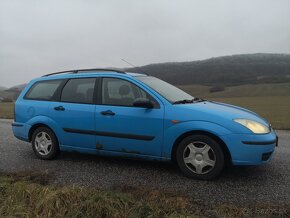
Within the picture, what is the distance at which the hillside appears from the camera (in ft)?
403

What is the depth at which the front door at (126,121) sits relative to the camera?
5.03 metres

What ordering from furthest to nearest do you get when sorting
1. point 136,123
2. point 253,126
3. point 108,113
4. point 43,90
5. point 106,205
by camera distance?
point 43,90 → point 108,113 → point 136,123 → point 253,126 → point 106,205

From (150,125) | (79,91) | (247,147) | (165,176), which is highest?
(79,91)

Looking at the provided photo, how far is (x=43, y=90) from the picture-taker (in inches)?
252

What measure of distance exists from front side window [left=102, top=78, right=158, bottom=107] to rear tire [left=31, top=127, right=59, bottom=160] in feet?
4.25

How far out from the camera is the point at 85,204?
3.63 meters

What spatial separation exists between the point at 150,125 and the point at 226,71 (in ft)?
477

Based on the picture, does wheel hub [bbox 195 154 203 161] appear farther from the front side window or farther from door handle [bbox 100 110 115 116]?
door handle [bbox 100 110 115 116]

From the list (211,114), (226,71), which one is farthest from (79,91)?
(226,71)

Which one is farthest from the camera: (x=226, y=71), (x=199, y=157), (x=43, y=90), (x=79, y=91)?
(x=226, y=71)

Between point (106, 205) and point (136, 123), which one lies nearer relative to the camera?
point (106, 205)

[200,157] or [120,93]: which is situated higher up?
[120,93]

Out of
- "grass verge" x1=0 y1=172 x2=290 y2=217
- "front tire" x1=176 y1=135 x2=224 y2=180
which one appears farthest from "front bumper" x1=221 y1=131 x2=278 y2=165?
"grass verge" x1=0 y1=172 x2=290 y2=217

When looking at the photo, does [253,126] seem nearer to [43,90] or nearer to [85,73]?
[85,73]
